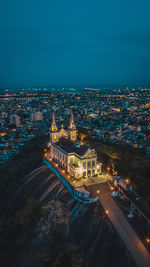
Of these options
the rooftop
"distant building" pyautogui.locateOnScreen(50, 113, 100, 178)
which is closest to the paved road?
"distant building" pyautogui.locateOnScreen(50, 113, 100, 178)

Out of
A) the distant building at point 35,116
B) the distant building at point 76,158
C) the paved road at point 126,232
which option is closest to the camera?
the paved road at point 126,232

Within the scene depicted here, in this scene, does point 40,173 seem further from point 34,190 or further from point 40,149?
point 40,149

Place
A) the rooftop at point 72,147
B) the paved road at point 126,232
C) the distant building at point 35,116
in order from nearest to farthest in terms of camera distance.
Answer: the paved road at point 126,232 < the rooftop at point 72,147 < the distant building at point 35,116

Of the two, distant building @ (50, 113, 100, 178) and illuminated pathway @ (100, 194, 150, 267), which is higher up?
distant building @ (50, 113, 100, 178)

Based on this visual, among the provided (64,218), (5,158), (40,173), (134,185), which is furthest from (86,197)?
(5,158)

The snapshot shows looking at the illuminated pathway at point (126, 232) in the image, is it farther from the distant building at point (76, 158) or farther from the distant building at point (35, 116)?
the distant building at point (35, 116)

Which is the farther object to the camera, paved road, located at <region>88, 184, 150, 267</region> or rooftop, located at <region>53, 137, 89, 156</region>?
rooftop, located at <region>53, 137, 89, 156</region>

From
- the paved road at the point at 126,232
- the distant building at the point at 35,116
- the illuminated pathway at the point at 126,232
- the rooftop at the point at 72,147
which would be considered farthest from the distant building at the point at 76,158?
the distant building at the point at 35,116

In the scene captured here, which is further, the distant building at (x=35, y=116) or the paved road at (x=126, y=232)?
the distant building at (x=35, y=116)

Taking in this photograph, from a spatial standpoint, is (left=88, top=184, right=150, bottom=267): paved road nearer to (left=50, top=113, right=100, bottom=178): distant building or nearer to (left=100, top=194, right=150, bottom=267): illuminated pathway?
(left=100, top=194, right=150, bottom=267): illuminated pathway

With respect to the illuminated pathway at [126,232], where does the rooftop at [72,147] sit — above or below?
above
